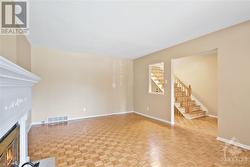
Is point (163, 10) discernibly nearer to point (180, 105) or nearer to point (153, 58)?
point (153, 58)

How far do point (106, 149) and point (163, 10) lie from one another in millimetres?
2734

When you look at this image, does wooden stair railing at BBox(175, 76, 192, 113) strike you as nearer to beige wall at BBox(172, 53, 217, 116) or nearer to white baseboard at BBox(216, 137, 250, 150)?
beige wall at BBox(172, 53, 217, 116)

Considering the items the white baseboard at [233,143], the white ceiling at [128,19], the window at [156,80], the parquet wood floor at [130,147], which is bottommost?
the parquet wood floor at [130,147]

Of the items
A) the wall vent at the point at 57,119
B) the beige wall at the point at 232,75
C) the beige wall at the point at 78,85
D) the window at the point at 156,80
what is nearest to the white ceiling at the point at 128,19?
the beige wall at the point at 232,75

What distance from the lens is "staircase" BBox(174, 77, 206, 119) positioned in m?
5.26

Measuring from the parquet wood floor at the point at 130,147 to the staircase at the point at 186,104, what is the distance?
1.61m

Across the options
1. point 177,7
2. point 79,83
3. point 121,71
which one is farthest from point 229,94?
point 79,83

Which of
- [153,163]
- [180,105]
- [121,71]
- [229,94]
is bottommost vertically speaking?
[153,163]

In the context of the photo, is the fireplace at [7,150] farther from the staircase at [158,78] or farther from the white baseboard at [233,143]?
the staircase at [158,78]

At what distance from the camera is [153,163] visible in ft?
7.01

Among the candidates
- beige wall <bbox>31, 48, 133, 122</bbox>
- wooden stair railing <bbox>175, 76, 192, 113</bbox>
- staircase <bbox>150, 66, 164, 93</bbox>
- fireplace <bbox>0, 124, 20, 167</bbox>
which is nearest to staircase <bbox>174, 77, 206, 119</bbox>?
wooden stair railing <bbox>175, 76, 192, 113</bbox>

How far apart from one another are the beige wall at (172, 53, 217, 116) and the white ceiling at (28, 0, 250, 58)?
85.7 inches

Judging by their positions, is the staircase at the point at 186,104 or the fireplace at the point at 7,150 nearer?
the fireplace at the point at 7,150

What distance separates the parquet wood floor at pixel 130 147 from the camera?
7.09 ft
